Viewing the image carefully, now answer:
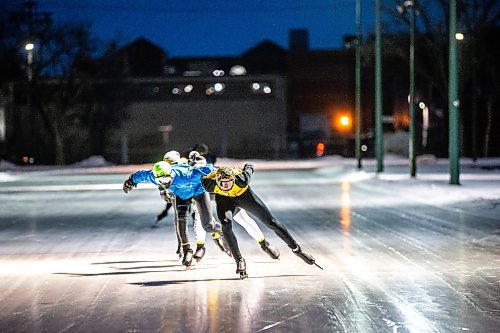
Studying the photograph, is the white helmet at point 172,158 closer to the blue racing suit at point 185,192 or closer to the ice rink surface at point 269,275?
the blue racing suit at point 185,192

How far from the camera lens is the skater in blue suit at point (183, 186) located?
471 inches

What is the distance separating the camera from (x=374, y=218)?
2030cm

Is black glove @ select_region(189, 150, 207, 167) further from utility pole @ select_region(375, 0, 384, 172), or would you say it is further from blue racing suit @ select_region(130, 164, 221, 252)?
utility pole @ select_region(375, 0, 384, 172)

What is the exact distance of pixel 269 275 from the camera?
11812 millimetres

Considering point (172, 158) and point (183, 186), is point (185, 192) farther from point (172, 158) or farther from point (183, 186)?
point (172, 158)

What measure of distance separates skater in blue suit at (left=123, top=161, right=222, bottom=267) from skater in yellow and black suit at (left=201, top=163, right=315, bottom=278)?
599mm

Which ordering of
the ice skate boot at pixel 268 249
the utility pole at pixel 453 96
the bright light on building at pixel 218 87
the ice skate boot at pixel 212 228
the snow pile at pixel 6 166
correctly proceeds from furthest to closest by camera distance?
1. the bright light on building at pixel 218 87
2. the snow pile at pixel 6 166
3. the utility pole at pixel 453 96
4. the ice skate boot at pixel 212 228
5. the ice skate boot at pixel 268 249

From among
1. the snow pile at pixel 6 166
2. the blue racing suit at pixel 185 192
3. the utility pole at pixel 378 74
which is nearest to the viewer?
the blue racing suit at pixel 185 192

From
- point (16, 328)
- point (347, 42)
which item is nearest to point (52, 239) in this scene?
point (16, 328)

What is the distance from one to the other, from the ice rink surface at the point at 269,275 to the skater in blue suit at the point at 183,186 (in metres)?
0.56

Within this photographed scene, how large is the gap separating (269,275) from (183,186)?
169 centimetres

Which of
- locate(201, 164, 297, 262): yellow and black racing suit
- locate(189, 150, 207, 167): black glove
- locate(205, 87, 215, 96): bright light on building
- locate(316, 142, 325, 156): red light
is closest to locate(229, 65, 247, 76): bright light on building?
locate(205, 87, 215, 96): bright light on building

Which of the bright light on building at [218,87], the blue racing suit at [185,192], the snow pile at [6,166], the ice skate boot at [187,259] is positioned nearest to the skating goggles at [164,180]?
the blue racing suit at [185,192]

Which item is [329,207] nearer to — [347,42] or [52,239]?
[52,239]
